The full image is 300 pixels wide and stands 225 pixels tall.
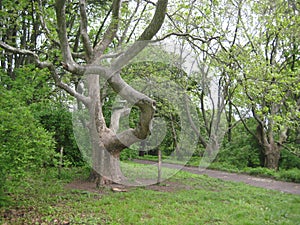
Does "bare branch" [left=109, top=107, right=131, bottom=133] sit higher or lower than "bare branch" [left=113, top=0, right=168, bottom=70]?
lower

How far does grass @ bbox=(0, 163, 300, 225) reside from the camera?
4.77 meters

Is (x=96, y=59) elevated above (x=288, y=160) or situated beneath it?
elevated above

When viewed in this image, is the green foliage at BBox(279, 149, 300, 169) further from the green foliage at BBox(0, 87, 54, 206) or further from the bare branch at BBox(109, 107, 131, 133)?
the green foliage at BBox(0, 87, 54, 206)

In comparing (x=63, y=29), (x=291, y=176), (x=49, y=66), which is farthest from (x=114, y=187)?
(x=291, y=176)

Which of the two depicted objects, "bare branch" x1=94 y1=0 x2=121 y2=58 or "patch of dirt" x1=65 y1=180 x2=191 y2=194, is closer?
"bare branch" x1=94 y1=0 x2=121 y2=58

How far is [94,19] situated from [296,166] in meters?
9.97

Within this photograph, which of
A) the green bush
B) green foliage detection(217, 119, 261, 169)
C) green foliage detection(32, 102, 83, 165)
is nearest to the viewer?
the green bush

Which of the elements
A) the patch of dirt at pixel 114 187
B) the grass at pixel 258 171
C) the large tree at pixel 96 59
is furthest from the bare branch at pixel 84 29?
the grass at pixel 258 171

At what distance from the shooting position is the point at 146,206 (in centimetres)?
565

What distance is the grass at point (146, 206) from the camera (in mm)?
4770

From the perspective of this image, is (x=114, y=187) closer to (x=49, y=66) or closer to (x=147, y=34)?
(x=49, y=66)

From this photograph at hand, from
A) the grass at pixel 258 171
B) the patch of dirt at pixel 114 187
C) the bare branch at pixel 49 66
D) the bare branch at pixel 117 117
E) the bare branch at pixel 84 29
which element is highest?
the bare branch at pixel 84 29

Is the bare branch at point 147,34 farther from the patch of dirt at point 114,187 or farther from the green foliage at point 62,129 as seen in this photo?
the green foliage at point 62,129

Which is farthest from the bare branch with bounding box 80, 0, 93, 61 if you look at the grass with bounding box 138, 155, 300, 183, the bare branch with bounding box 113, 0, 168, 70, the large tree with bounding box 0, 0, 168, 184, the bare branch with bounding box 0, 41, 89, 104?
the grass with bounding box 138, 155, 300, 183
